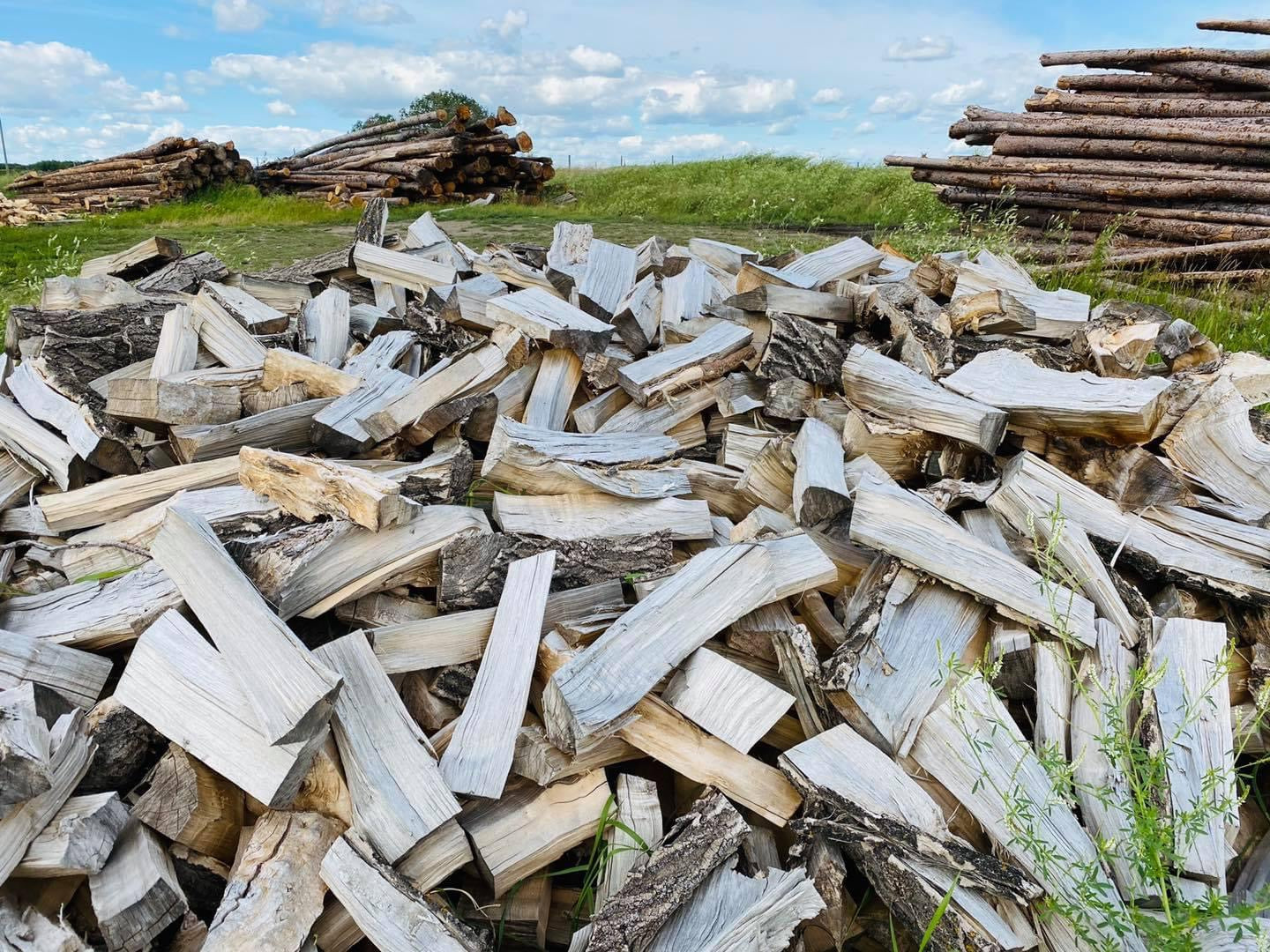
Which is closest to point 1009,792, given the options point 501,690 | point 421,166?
point 501,690

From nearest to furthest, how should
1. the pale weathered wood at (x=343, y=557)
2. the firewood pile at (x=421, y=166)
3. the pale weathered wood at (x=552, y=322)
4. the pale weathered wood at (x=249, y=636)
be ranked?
the pale weathered wood at (x=249, y=636) < the pale weathered wood at (x=343, y=557) < the pale weathered wood at (x=552, y=322) < the firewood pile at (x=421, y=166)

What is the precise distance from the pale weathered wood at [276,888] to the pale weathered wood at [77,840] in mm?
281

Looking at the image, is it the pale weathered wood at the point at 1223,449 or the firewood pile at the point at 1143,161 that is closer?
the pale weathered wood at the point at 1223,449

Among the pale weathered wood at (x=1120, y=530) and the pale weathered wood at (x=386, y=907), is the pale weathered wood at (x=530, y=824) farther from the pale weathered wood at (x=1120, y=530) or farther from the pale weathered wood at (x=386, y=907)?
the pale weathered wood at (x=1120, y=530)

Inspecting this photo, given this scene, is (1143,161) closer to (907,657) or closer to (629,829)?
(907,657)

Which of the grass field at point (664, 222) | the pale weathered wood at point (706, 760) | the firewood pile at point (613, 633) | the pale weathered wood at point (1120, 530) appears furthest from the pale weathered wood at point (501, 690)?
the grass field at point (664, 222)

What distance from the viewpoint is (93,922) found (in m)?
1.89

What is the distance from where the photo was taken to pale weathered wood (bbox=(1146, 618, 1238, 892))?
1.93 metres

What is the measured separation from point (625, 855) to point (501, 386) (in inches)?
70.5

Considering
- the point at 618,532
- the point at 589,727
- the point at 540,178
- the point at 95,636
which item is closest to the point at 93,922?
the point at 95,636

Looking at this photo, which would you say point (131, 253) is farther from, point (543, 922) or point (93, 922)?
point (543, 922)

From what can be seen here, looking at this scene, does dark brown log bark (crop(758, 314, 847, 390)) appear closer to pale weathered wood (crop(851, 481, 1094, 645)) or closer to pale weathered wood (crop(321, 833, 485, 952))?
pale weathered wood (crop(851, 481, 1094, 645))

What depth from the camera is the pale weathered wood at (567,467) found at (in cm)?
265

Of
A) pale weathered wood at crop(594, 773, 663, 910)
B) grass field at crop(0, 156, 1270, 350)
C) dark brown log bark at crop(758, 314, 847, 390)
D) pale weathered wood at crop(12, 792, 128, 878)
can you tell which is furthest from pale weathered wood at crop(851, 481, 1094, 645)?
grass field at crop(0, 156, 1270, 350)
